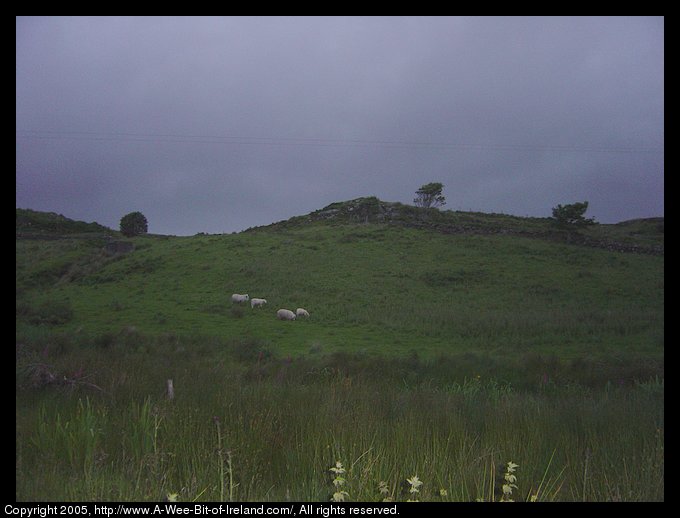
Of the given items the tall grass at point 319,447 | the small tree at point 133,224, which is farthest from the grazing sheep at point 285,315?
the small tree at point 133,224

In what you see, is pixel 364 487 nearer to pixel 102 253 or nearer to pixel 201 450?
pixel 201 450

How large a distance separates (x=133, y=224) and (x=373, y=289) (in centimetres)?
3737

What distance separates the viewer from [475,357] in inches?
568

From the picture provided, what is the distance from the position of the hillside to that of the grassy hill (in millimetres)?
Answer: 215

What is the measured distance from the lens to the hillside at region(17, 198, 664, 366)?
62.6ft

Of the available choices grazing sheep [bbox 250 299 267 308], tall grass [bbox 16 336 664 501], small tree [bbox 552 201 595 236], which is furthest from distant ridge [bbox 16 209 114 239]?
small tree [bbox 552 201 595 236]

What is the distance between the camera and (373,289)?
30.2 meters

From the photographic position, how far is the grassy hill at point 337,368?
11.9 ft

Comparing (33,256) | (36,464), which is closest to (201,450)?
(36,464)

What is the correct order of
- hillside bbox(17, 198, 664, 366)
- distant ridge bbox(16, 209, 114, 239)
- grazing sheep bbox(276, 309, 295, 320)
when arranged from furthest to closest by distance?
1. distant ridge bbox(16, 209, 114, 239)
2. grazing sheep bbox(276, 309, 295, 320)
3. hillside bbox(17, 198, 664, 366)

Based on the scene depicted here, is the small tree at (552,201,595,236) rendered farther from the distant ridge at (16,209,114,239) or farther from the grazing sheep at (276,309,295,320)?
the distant ridge at (16,209,114,239)

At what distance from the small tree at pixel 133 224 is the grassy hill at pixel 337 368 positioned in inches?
371

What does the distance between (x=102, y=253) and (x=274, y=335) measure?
81.8ft

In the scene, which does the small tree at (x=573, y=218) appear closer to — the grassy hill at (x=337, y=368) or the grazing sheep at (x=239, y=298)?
the grassy hill at (x=337, y=368)
